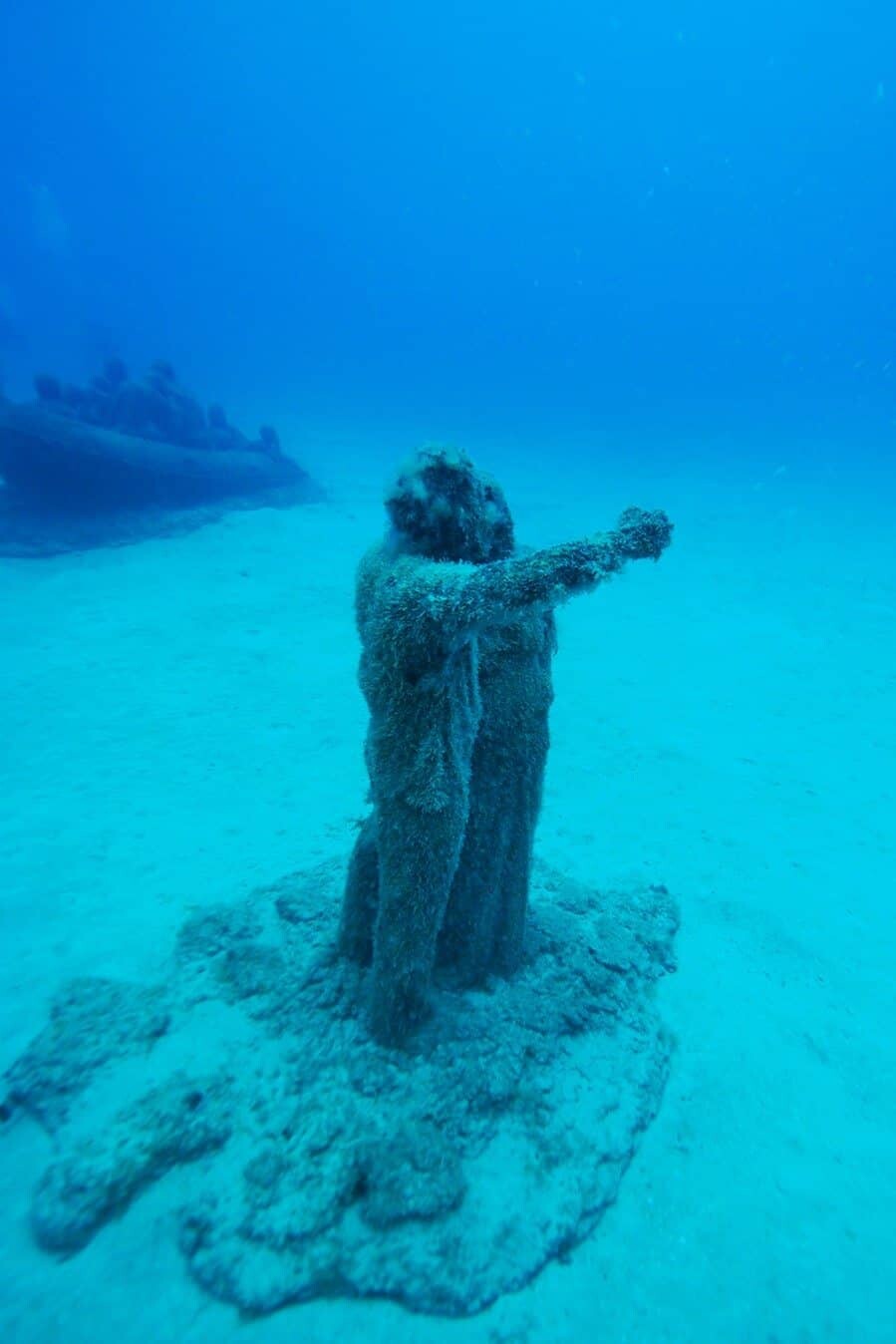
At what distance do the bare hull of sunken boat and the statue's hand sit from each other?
50.0 feet

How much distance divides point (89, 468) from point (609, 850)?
1404cm

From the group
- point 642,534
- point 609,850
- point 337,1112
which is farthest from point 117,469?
point 642,534

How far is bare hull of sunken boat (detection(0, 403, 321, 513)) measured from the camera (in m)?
14.0

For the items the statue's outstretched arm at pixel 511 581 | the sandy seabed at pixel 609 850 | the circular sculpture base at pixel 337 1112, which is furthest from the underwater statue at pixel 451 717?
the sandy seabed at pixel 609 850

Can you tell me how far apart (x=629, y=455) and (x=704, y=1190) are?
33512mm

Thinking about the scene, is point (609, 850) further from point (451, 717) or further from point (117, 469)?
point (117, 469)

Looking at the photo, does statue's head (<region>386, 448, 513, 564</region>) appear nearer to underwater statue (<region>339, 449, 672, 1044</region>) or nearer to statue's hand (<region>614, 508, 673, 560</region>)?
underwater statue (<region>339, 449, 672, 1044</region>)

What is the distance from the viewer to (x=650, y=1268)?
3014 mm

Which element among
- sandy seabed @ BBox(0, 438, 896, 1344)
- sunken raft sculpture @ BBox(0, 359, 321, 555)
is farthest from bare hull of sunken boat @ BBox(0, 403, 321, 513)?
sandy seabed @ BBox(0, 438, 896, 1344)

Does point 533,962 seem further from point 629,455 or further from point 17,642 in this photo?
point 629,455

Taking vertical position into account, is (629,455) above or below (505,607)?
above

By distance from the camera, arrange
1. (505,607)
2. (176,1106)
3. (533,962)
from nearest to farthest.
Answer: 1. (505,607)
2. (176,1106)
3. (533,962)

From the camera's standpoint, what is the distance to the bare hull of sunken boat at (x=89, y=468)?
14.0 m

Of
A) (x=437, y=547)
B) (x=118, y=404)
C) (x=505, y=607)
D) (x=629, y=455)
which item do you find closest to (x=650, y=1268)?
(x=505, y=607)
